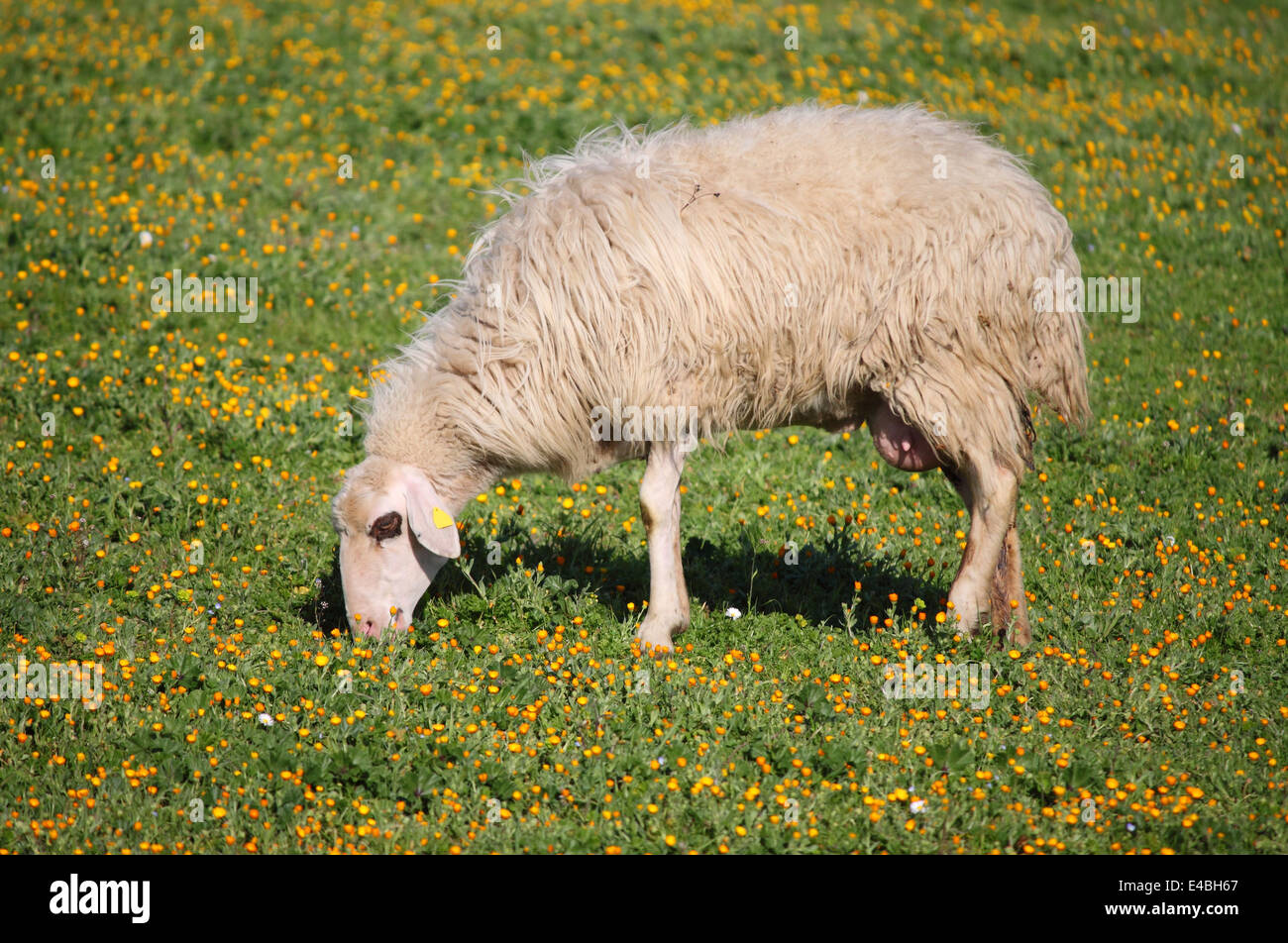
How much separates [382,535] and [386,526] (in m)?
0.05

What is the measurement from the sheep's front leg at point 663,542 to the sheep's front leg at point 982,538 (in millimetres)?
1306

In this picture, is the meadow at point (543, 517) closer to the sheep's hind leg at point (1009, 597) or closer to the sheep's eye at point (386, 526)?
the sheep's hind leg at point (1009, 597)

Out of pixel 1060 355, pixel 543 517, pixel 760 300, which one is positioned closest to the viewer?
pixel 760 300

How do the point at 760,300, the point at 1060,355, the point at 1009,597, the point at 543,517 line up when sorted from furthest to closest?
the point at 543,517 → the point at 1009,597 → the point at 1060,355 → the point at 760,300

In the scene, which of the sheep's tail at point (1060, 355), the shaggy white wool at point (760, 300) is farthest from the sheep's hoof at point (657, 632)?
the sheep's tail at point (1060, 355)

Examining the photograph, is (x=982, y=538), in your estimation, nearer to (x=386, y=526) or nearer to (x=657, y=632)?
(x=657, y=632)

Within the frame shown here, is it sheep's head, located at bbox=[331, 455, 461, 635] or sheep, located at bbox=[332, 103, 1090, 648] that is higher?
sheep, located at bbox=[332, 103, 1090, 648]

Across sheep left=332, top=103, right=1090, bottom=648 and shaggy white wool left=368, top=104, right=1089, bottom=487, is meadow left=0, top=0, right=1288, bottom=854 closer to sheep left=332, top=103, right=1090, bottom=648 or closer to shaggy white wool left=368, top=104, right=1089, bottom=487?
sheep left=332, top=103, right=1090, bottom=648

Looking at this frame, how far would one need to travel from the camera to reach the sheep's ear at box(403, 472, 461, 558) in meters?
5.63

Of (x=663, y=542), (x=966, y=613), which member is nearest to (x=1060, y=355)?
(x=966, y=613)

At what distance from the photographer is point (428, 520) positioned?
224 inches

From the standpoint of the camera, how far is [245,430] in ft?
24.8

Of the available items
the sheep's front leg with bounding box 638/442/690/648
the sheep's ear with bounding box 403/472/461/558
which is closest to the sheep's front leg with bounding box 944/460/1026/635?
the sheep's front leg with bounding box 638/442/690/648

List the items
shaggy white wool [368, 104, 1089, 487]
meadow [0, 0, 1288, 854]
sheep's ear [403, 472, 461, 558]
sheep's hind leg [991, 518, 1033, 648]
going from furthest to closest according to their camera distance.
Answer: sheep's hind leg [991, 518, 1033, 648] → sheep's ear [403, 472, 461, 558] → shaggy white wool [368, 104, 1089, 487] → meadow [0, 0, 1288, 854]
